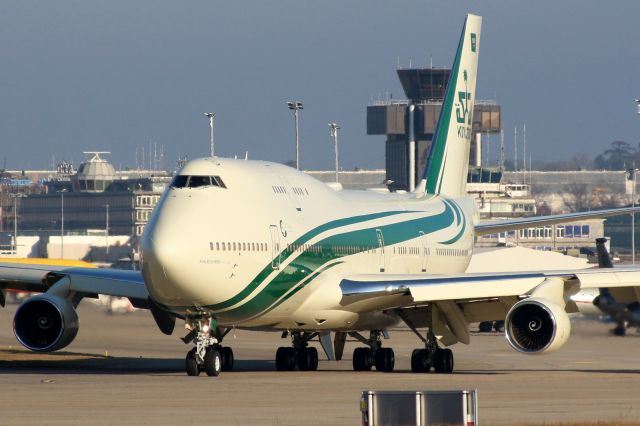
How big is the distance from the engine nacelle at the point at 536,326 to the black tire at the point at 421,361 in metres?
4.14

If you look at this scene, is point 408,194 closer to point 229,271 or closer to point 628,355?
point 628,355

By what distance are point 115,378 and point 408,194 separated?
14775 millimetres

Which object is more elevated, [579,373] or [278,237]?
[278,237]

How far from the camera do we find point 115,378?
1367 inches

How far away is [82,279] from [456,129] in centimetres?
1578

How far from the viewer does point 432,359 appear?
40.2 meters

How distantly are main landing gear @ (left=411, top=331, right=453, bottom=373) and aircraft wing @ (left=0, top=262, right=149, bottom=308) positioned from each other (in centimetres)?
717

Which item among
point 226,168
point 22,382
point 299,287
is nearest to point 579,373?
point 299,287

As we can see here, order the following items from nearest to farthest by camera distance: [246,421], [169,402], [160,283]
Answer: [246,421] → [169,402] → [160,283]

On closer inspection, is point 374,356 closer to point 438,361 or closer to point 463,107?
point 438,361

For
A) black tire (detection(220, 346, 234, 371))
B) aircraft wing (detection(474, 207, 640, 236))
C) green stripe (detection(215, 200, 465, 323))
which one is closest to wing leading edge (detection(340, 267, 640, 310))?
green stripe (detection(215, 200, 465, 323))

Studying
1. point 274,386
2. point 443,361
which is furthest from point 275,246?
point 443,361

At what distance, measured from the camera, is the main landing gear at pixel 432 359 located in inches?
1575

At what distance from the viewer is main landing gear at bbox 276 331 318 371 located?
40.3 m
